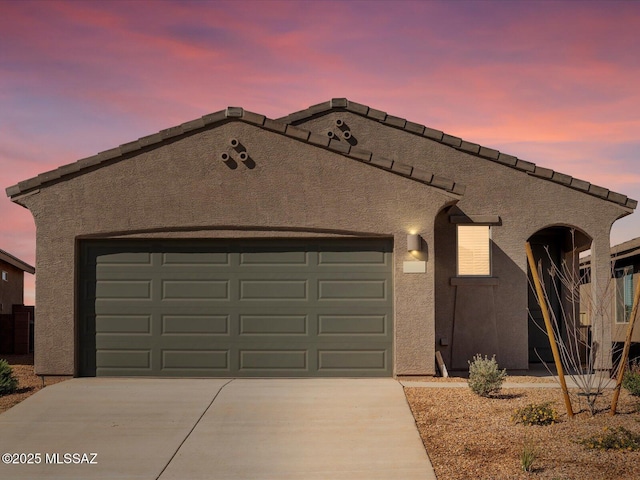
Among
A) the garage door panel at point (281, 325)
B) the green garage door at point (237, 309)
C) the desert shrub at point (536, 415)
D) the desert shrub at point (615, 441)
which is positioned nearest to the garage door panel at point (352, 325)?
the green garage door at point (237, 309)

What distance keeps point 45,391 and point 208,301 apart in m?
3.25

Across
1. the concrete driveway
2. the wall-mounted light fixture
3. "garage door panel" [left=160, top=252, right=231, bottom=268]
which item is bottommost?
the concrete driveway

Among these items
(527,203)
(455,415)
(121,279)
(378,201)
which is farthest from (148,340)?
(527,203)

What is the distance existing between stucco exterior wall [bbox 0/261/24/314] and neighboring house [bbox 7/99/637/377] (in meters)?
15.2

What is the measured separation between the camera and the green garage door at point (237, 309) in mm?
14961

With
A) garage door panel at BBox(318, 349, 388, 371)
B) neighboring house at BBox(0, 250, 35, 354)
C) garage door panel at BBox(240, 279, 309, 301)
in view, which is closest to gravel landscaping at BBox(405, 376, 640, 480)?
garage door panel at BBox(318, 349, 388, 371)

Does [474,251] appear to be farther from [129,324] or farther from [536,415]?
[129,324]

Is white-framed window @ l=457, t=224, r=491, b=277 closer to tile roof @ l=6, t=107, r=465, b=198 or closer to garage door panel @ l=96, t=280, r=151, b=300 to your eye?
tile roof @ l=6, t=107, r=465, b=198

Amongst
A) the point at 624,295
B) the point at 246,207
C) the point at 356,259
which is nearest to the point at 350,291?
the point at 356,259

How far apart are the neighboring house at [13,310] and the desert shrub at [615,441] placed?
17251mm

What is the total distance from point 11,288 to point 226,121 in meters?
18.5

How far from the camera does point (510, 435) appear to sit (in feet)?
35.5

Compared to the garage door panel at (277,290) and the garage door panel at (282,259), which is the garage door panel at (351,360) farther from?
the garage door panel at (282,259)

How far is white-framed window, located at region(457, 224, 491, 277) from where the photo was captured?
1717 cm
